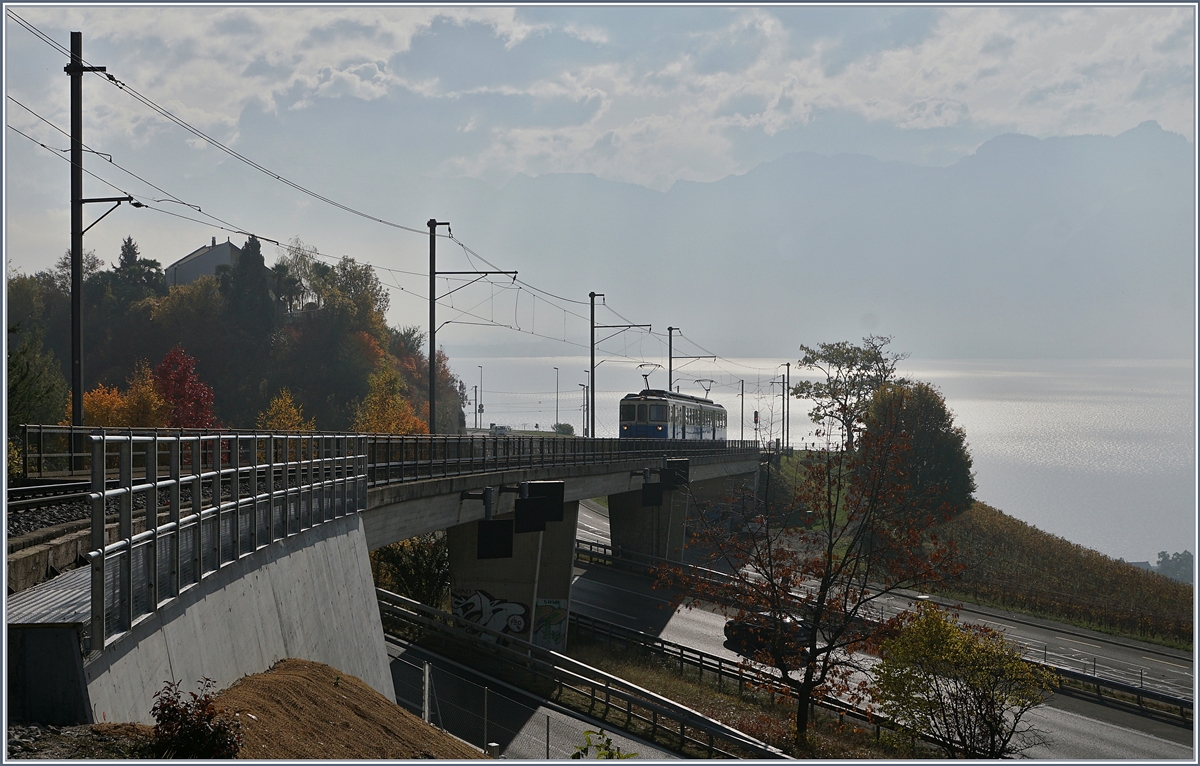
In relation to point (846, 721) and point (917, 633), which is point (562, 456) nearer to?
point (846, 721)

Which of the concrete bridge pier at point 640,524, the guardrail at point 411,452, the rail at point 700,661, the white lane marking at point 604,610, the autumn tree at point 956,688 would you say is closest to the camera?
the guardrail at point 411,452

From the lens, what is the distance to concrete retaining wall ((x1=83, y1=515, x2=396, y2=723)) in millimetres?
8398

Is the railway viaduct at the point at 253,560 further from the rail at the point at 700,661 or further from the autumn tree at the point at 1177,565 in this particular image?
the autumn tree at the point at 1177,565

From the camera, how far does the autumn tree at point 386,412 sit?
79438 millimetres

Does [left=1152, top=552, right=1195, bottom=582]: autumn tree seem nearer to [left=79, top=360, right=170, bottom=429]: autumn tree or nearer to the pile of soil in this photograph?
[left=79, top=360, right=170, bottom=429]: autumn tree

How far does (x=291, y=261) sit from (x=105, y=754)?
12312cm

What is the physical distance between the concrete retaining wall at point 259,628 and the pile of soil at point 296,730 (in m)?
0.28

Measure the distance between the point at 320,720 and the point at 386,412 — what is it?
239 feet

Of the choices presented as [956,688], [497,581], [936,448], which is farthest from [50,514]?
[936,448]

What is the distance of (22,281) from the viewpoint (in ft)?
329

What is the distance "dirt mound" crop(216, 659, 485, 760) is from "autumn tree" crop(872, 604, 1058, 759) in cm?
1337

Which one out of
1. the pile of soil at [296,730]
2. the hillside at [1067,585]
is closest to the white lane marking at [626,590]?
the hillside at [1067,585]

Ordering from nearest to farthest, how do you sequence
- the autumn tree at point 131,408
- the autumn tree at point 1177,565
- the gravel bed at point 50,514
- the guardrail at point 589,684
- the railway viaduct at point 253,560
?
the railway viaduct at point 253,560 < the gravel bed at point 50,514 < the guardrail at point 589,684 < the autumn tree at point 131,408 < the autumn tree at point 1177,565

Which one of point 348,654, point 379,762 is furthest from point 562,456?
point 379,762
